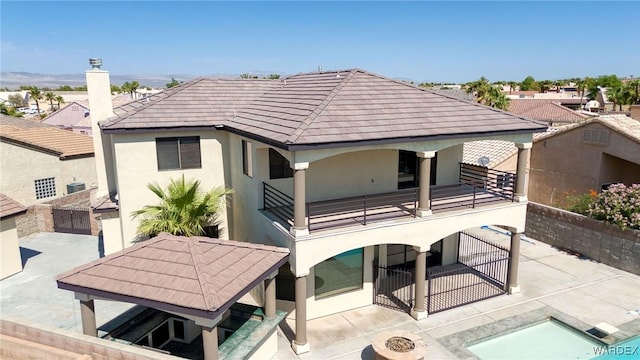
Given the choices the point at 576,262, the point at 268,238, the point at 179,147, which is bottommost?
the point at 576,262

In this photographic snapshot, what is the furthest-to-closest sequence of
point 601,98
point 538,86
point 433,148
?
point 538,86 < point 601,98 < point 433,148

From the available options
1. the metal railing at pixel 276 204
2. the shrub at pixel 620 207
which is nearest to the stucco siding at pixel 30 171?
the metal railing at pixel 276 204

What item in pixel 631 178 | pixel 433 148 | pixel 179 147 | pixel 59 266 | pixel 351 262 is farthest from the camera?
pixel 631 178

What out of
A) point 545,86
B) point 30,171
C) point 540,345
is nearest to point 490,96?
point 540,345

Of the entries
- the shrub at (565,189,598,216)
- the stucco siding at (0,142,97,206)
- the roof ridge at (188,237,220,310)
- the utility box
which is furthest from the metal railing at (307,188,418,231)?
the utility box

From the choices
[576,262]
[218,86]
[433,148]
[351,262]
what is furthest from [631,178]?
[218,86]

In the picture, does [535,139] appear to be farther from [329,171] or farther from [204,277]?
[204,277]

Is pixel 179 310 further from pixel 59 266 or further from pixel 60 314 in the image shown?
pixel 59 266
